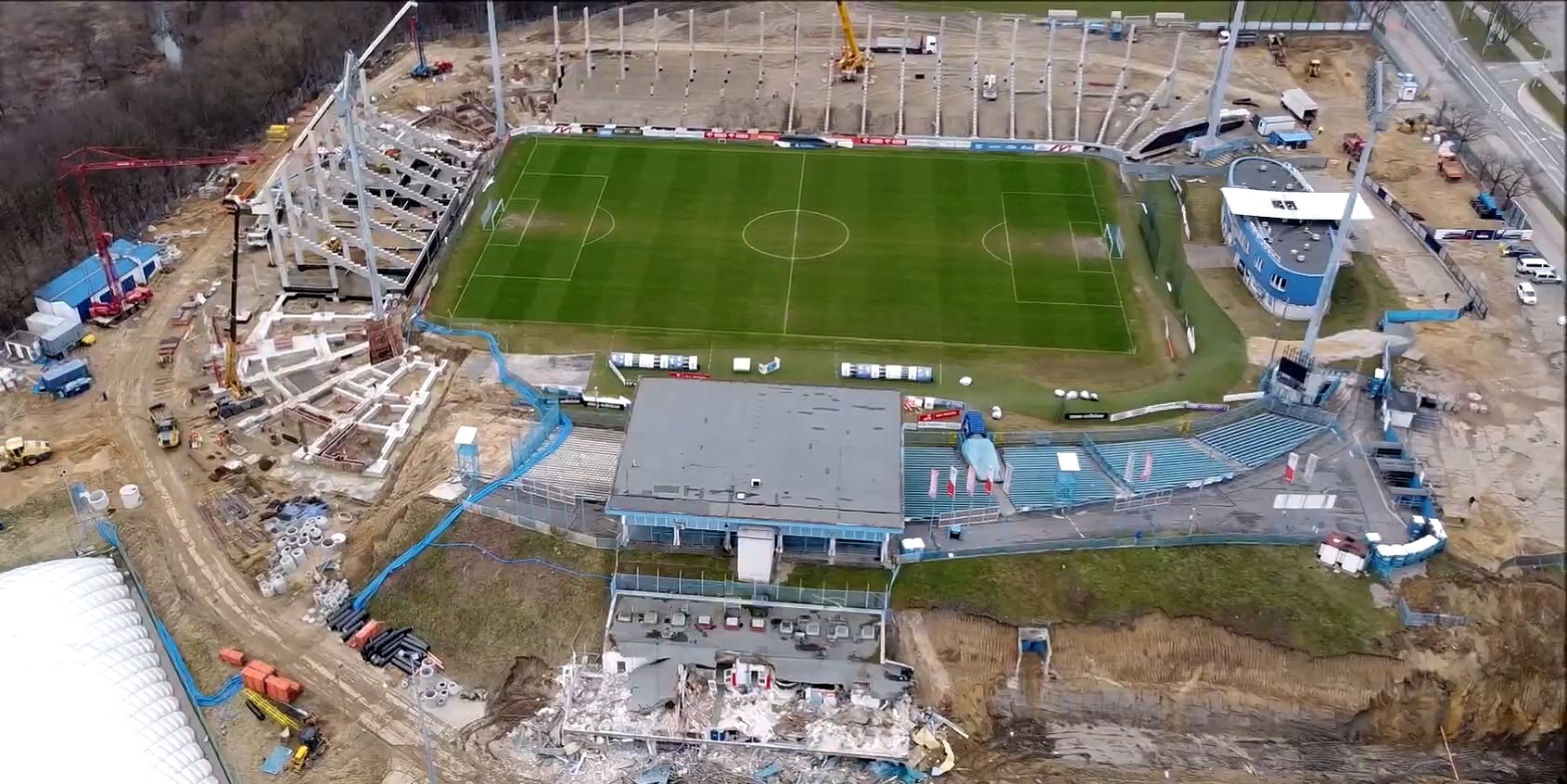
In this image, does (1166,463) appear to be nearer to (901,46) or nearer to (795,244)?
(795,244)

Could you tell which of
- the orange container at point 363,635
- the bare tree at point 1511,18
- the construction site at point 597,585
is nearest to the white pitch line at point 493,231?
the construction site at point 597,585

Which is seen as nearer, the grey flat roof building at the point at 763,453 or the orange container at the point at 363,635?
the orange container at the point at 363,635

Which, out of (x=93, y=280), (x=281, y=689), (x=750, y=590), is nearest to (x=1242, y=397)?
(x=750, y=590)

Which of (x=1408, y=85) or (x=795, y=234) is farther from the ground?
(x=1408, y=85)

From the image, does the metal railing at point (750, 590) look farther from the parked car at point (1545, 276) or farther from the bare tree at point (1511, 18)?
the bare tree at point (1511, 18)

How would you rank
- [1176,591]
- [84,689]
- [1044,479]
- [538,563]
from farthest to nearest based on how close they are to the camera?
1. [1044,479]
2. [538,563]
3. [1176,591]
4. [84,689]

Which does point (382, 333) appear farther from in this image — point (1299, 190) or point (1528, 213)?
point (1528, 213)

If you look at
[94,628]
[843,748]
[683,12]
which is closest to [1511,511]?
[843,748]
